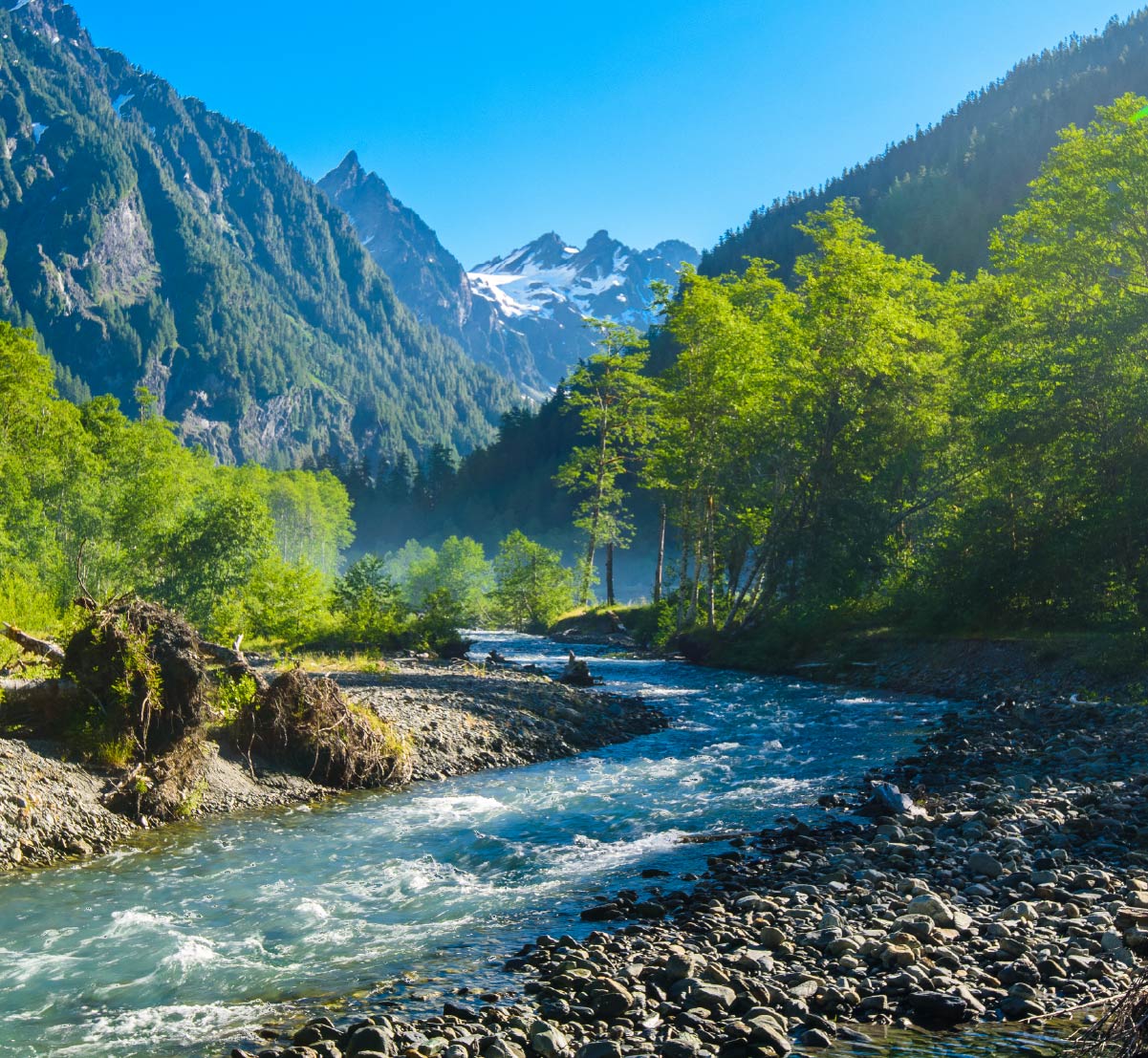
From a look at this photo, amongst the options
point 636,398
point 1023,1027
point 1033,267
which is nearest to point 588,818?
point 1023,1027

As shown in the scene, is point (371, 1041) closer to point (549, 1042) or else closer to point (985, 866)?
point (549, 1042)

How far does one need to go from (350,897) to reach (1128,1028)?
24.0 ft

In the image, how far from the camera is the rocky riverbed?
5.88 m

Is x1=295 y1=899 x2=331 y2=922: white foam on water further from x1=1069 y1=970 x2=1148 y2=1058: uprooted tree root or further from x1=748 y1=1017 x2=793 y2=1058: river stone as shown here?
x1=1069 y1=970 x2=1148 y2=1058: uprooted tree root

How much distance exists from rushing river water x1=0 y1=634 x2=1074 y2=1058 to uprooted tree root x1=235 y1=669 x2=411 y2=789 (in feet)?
2.03

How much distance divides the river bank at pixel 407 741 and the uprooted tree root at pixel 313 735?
0.31 m

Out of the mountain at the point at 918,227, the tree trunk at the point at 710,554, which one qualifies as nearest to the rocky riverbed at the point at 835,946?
the tree trunk at the point at 710,554

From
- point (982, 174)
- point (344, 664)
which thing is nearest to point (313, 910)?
point (344, 664)

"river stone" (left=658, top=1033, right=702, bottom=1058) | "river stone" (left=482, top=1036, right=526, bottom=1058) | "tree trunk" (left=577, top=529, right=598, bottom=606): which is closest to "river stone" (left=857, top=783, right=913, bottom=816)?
"river stone" (left=658, top=1033, right=702, bottom=1058)

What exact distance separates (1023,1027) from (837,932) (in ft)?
5.92

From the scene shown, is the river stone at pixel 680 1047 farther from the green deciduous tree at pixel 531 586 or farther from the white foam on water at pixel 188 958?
the green deciduous tree at pixel 531 586

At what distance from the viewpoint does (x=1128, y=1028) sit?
390 cm

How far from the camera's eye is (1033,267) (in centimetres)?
2545

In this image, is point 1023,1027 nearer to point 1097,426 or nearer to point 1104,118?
point 1097,426
